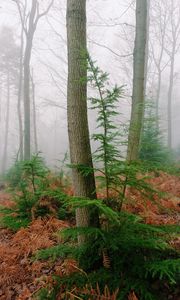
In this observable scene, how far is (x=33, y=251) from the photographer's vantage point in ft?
12.4

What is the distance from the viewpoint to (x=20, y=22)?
16.8m

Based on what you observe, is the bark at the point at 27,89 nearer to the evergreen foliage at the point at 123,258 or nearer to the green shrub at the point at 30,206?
the green shrub at the point at 30,206

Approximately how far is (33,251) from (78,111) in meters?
1.94

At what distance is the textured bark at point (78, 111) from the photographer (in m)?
3.05

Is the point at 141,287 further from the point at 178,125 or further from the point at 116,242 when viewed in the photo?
the point at 178,125

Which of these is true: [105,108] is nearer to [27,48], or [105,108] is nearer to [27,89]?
[27,89]

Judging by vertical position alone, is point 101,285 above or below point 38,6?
below

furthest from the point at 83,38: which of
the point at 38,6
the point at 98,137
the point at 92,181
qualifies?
the point at 38,6

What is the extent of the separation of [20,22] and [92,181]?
53.3ft

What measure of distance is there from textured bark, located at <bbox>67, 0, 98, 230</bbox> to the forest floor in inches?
19.3

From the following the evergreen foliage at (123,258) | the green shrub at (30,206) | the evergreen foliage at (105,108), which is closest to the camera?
the evergreen foliage at (123,258)

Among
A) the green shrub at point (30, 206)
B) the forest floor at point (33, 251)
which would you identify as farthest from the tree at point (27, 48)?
the forest floor at point (33, 251)

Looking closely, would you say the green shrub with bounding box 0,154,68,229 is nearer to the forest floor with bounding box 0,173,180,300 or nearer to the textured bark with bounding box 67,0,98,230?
the forest floor with bounding box 0,173,180,300

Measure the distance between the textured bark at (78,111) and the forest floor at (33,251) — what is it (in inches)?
19.3
